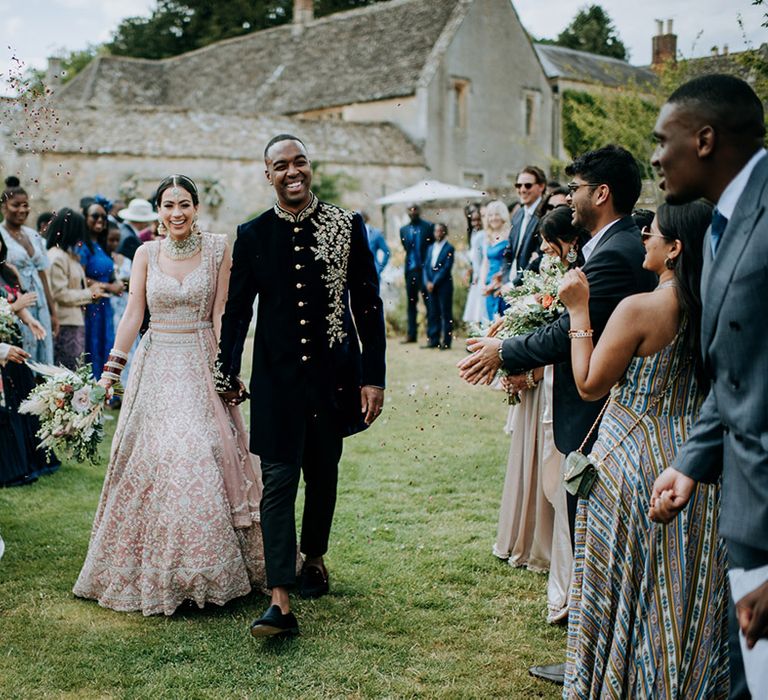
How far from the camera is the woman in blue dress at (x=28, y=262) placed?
8117mm

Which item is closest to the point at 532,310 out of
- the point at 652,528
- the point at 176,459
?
the point at 652,528

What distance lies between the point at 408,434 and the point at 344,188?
19270 millimetres

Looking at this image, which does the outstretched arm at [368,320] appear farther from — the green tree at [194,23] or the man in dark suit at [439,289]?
the green tree at [194,23]

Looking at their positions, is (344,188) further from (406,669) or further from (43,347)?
(406,669)

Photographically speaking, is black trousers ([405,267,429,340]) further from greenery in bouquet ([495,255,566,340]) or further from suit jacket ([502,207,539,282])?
greenery in bouquet ([495,255,566,340])

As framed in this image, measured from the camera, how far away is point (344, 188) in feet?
91.1

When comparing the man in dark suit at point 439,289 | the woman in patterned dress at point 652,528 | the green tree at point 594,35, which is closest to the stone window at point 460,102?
the man in dark suit at point 439,289

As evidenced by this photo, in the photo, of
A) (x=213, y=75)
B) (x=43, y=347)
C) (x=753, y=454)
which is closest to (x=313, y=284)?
(x=753, y=454)

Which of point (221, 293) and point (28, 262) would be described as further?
point (28, 262)

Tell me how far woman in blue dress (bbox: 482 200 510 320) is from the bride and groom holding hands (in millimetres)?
3380

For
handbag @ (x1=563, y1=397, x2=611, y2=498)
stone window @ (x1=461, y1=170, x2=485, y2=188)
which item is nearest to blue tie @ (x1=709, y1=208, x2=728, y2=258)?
handbag @ (x1=563, y1=397, x2=611, y2=498)

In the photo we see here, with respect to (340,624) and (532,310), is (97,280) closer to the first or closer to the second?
→ (340,624)

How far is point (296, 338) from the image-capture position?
4.73 metres

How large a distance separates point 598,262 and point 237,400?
235cm
